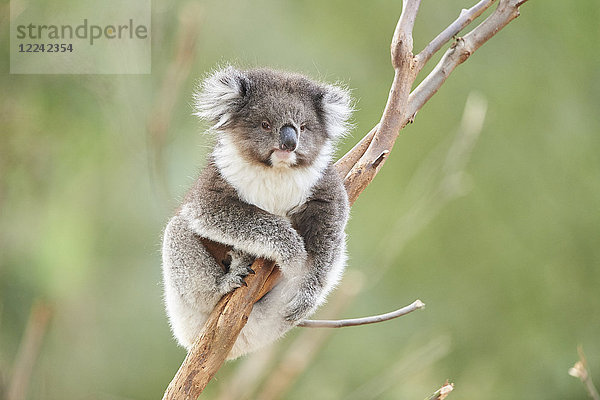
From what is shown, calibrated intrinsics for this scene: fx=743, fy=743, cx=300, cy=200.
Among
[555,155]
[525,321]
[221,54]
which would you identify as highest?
[221,54]

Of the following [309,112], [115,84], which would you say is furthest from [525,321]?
[309,112]

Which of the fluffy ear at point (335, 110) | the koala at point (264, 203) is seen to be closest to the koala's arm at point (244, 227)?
the koala at point (264, 203)

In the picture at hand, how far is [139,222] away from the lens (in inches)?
289

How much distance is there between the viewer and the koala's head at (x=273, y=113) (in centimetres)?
267

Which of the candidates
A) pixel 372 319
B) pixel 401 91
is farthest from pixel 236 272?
pixel 401 91

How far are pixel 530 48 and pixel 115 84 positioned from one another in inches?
166

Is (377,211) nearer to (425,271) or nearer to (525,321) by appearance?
(425,271)

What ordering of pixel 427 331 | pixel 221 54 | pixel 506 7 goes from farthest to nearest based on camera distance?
pixel 221 54 < pixel 427 331 < pixel 506 7

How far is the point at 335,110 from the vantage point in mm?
2902

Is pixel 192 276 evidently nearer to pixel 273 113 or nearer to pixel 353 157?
pixel 273 113

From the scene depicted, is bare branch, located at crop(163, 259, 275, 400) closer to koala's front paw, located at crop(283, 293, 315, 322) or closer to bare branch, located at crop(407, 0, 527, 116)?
koala's front paw, located at crop(283, 293, 315, 322)

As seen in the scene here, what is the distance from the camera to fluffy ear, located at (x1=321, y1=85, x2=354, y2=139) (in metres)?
2.88

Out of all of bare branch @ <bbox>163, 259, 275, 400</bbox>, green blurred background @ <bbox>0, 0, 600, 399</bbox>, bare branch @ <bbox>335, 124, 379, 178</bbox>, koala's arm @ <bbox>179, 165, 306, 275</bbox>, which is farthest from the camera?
green blurred background @ <bbox>0, 0, 600, 399</bbox>

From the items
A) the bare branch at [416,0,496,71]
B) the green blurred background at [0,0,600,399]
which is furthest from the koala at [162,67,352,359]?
the green blurred background at [0,0,600,399]
